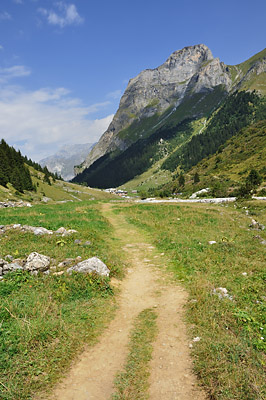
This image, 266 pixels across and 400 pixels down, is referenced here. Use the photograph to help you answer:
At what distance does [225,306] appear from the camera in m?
8.61

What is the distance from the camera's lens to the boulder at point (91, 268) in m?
11.3

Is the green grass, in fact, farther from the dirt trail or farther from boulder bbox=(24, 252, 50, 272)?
boulder bbox=(24, 252, 50, 272)

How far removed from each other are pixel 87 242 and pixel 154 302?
8.22 meters

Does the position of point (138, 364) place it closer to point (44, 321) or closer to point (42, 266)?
point (44, 321)

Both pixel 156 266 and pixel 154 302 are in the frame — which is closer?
pixel 154 302

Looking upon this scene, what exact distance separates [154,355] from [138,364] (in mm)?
637

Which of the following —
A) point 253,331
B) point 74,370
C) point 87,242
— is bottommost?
point 253,331

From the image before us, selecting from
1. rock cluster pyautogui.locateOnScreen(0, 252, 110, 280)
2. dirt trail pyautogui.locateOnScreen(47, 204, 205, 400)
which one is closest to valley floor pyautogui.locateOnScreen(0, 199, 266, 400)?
dirt trail pyautogui.locateOnScreen(47, 204, 205, 400)

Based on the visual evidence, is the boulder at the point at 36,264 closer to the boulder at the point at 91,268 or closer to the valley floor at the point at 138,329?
the valley floor at the point at 138,329

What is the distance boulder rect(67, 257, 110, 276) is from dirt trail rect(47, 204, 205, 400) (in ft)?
4.09

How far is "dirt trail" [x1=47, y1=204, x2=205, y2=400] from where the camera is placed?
18.4 feet

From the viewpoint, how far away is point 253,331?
23.8ft

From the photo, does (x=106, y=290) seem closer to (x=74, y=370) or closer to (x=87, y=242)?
(x=74, y=370)

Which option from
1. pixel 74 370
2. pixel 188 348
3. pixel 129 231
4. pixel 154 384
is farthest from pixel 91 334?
pixel 129 231
